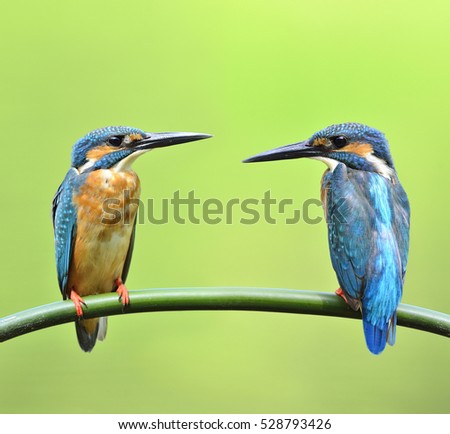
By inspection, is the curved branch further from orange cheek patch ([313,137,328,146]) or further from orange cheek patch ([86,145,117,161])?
orange cheek patch ([86,145,117,161])

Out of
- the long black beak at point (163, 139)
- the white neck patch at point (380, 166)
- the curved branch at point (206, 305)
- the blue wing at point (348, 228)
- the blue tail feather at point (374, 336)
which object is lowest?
the blue tail feather at point (374, 336)

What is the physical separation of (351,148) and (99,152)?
0.71 meters

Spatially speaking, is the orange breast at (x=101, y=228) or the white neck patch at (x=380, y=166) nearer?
the white neck patch at (x=380, y=166)

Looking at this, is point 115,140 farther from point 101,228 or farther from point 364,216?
point 364,216

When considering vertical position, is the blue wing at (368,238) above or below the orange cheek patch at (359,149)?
below

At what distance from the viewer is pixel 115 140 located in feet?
6.89

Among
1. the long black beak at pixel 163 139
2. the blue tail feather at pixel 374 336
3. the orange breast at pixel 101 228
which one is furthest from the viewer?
the orange breast at pixel 101 228

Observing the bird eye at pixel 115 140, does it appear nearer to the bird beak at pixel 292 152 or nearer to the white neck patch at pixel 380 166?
the bird beak at pixel 292 152

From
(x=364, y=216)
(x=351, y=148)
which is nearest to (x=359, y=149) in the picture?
(x=351, y=148)

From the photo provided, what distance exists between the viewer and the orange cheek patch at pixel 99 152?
212 centimetres

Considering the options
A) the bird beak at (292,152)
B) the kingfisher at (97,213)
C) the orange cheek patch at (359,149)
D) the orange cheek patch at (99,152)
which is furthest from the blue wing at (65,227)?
the orange cheek patch at (359,149)

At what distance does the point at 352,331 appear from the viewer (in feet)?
8.65

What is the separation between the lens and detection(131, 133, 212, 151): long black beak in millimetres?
1799

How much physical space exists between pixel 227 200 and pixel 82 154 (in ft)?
1.87
